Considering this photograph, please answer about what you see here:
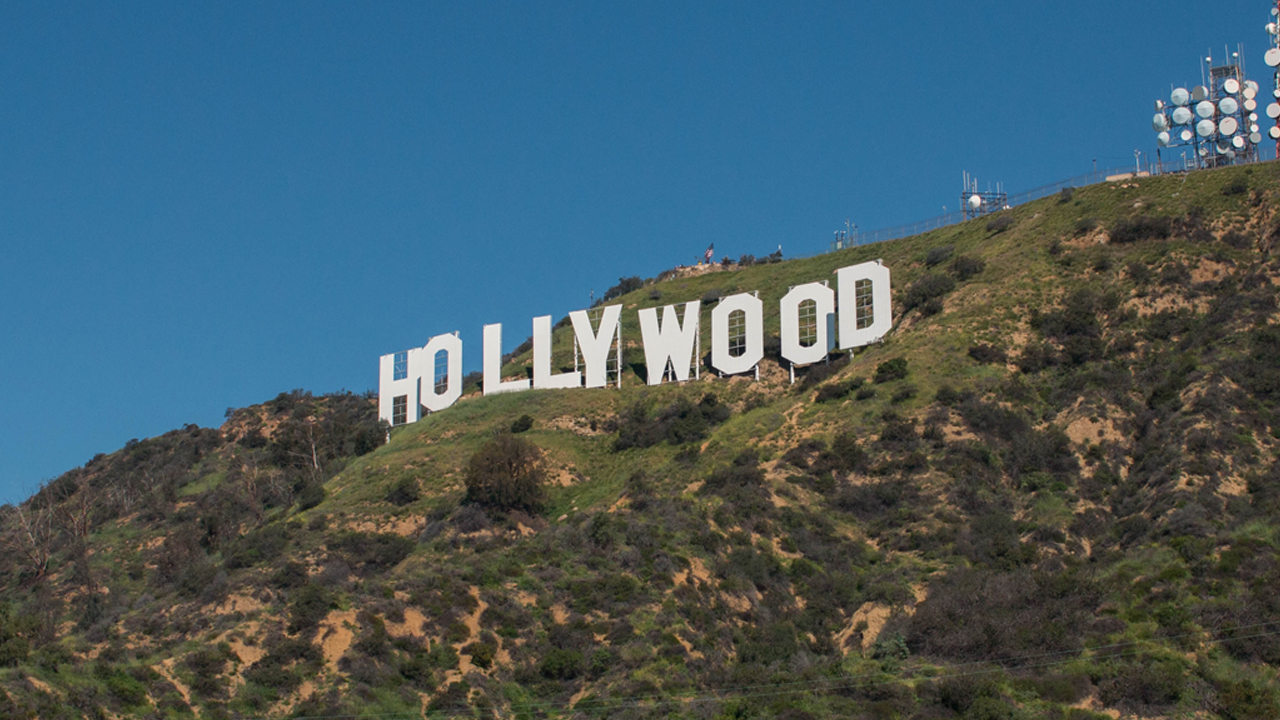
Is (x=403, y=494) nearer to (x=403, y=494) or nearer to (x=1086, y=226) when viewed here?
(x=403, y=494)

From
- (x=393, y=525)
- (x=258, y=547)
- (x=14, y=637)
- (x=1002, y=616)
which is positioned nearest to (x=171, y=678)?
(x=14, y=637)

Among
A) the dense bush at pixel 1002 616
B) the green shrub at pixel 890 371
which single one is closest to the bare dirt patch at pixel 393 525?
the green shrub at pixel 890 371

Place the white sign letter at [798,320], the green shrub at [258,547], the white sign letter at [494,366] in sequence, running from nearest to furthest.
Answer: the green shrub at [258,547] → the white sign letter at [798,320] → the white sign letter at [494,366]

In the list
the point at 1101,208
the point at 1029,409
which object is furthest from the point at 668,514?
the point at 1101,208

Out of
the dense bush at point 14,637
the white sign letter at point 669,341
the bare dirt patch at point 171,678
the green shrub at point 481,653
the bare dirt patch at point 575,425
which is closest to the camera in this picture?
the dense bush at point 14,637

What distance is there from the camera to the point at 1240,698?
129 feet

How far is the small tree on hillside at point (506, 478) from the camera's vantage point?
64812 mm

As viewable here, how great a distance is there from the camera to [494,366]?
81.2 m

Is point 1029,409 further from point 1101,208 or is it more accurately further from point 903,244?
point 903,244

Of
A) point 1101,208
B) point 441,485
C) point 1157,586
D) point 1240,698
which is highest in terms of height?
point 1101,208

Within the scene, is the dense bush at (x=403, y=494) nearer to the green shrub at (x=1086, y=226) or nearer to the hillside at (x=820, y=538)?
the hillside at (x=820, y=538)

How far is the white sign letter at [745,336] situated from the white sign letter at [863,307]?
473 cm

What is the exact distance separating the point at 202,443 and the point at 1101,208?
6182 cm

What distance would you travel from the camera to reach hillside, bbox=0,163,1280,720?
44.5m
